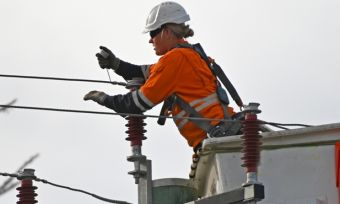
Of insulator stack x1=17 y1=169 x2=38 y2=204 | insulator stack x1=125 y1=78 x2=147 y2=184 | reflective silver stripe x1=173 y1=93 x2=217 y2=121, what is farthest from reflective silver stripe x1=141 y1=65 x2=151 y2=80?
insulator stack x1=17 y1=169 x2=38 y2=204

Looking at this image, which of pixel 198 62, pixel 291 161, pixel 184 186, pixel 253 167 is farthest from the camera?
pixel 198 62

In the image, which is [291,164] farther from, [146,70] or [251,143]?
[146,70]

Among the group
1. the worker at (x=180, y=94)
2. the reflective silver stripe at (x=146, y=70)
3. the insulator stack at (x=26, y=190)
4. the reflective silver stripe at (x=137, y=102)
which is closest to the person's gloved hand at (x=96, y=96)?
the worker at (x=180, y=94)

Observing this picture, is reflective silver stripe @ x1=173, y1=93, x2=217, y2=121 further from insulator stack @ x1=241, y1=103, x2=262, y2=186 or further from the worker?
insulator stack @ x1=241, y1=103, x2=262, y2=186

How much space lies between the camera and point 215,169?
855 cm

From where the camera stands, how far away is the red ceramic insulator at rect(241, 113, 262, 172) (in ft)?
24.9

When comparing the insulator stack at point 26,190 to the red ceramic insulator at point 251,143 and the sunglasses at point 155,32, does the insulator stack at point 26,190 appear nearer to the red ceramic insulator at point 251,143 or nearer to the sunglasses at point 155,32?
the red ceramic insulator at point 251,143

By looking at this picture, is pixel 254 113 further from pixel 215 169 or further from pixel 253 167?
pixel 215 169

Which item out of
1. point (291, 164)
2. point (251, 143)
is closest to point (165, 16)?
point (291, 164)

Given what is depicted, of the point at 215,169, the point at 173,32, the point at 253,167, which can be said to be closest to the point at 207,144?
the point at 215,169

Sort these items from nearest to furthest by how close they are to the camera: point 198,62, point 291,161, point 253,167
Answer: point 253,167 < point 291,161 < point 198,62

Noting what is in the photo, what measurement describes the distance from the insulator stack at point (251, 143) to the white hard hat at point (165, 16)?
249cm

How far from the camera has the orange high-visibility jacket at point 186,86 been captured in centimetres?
918

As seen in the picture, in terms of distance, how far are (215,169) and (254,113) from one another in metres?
0.97
